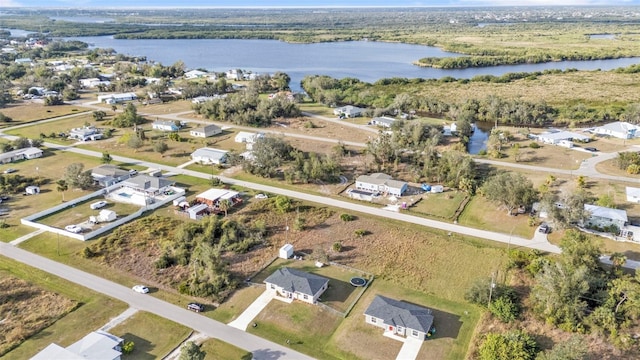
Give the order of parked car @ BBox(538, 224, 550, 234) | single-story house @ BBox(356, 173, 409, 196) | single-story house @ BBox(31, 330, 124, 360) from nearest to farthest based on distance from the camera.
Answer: single-story house @ BBox(31, 330, 124, 360), parked car @ BBox(538, 224, 550, 234), single-story house @ BBox(356, 173, 409, 196)

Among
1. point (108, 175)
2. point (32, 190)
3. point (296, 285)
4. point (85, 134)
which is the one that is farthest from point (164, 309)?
point (85, 134)

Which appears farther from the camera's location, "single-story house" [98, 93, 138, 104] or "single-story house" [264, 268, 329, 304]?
"single-story house" [98, 93, 138, 104]

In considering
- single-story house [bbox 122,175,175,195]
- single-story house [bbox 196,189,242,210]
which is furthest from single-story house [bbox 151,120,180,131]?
single-story house [bbox 196,189,242,210]

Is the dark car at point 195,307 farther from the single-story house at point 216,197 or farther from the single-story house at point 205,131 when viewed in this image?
the single-story house at point 205,131


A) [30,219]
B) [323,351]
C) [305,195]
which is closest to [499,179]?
[305,195]

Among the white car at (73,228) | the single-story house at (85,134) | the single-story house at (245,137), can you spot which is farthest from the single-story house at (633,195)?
the single-story house at (85,134)

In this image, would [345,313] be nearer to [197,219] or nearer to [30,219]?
[197,219]

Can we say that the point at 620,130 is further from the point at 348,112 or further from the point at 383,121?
the point at 348,112

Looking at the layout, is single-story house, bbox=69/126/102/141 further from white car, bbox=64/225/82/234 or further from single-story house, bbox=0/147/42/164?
white car, bbox=64/225/82/234
